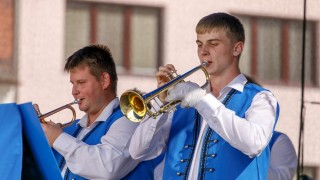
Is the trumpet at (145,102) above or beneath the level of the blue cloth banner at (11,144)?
above

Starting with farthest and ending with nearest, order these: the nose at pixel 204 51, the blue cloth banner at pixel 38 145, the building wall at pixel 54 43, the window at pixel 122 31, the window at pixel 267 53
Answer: the window at pixel 122 31, the building wall at pixel 54 43, the window at pixel 267 53, the nose at pixel 204 51, the blue cloth banner at pixel 38 145

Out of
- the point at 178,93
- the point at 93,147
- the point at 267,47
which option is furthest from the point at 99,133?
the point at 267,47

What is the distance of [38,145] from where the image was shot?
4762 mm

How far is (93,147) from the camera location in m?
5.67

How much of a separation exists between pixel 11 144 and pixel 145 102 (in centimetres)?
69

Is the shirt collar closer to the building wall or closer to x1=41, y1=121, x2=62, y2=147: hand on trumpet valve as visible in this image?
x1=41, y1=121, x2=62, y2=147: hand on trumpet valve

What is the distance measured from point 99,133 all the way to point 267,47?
8.97 metres

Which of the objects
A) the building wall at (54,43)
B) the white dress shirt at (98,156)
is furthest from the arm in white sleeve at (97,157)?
the building wall at (54,43)

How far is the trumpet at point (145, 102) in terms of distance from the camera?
5.17m

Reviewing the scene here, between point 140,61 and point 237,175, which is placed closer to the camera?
point 237,175

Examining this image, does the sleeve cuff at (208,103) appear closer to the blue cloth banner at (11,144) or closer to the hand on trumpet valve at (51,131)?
the blue cloth banner at (11,144)

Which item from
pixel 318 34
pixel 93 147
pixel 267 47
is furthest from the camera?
pixel 267 47

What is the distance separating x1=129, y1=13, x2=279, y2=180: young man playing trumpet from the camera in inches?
197

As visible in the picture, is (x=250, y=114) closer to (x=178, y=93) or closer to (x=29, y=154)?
(x=178, y=93)
